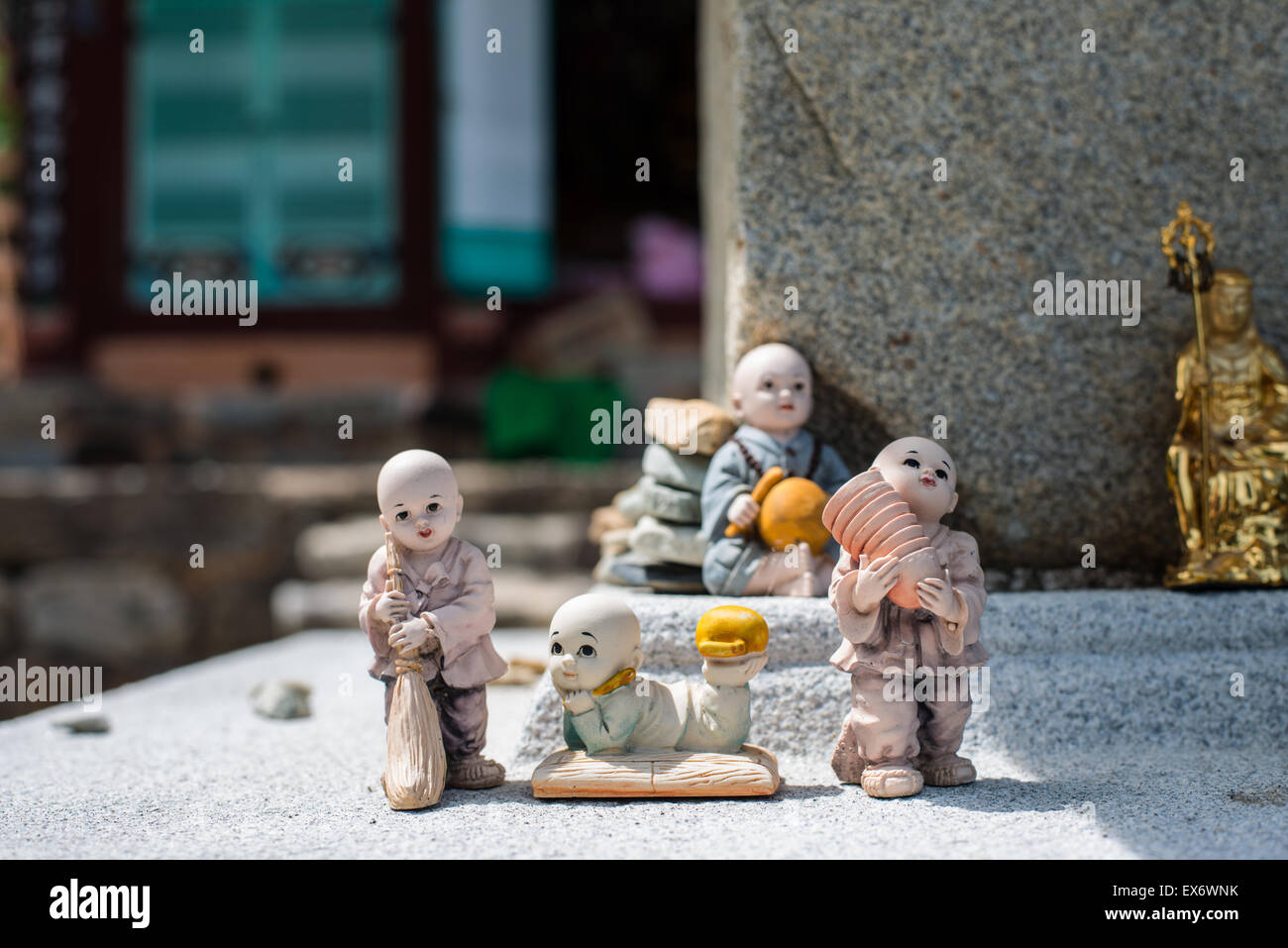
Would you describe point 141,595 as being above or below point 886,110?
below

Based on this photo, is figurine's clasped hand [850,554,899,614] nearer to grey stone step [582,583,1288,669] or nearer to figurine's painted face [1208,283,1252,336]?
grey stone step [582,583,1288,669]

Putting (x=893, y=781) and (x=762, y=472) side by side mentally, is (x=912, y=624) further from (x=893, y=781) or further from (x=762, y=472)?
(x=762, y=472)

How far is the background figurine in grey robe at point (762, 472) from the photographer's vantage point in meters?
3.08

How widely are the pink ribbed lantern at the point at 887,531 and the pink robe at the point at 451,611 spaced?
81 centimetres

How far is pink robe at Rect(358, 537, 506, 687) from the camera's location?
2594 mm

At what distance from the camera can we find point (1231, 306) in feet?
10.4

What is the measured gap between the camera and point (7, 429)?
23.2 feet

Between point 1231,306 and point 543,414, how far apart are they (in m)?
4.41

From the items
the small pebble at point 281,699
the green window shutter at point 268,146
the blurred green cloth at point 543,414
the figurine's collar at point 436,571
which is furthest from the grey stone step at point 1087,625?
the green window shutter at point 268,146

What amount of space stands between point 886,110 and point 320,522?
4.19 m

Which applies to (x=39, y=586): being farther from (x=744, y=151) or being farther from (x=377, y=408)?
(x=744, y=151)

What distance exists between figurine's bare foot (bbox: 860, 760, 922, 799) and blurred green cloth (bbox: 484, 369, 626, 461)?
4662mm

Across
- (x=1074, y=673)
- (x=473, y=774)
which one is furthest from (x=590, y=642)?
(x=1074, y=673)

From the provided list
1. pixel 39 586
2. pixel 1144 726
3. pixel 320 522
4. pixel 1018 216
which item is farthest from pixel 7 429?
pixel 1144 726
